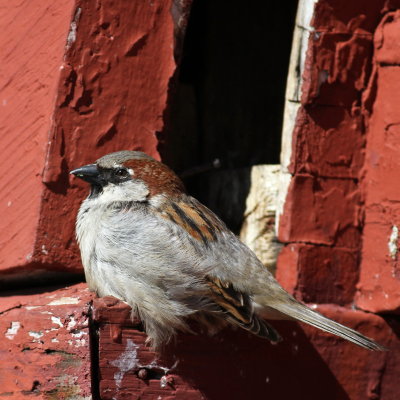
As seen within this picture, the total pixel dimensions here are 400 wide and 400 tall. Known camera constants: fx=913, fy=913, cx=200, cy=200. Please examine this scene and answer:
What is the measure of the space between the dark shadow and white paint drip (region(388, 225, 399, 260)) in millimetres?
405

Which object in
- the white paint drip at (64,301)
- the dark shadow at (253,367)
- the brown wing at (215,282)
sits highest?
the brown wing at (215,282)

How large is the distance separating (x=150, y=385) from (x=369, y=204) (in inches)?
41.8

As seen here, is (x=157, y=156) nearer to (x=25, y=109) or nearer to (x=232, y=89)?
(x=25, y=109)

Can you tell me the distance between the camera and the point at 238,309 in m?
2.66

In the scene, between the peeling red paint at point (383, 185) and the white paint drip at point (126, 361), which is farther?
the peeling red paint at point (383, 185)

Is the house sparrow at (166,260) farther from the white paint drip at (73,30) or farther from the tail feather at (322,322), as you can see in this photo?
the white paint drip at (73,30)

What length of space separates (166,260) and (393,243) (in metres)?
0.80

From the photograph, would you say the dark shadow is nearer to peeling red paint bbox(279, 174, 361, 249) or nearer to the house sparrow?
the house sparrow

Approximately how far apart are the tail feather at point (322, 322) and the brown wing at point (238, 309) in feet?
0.49

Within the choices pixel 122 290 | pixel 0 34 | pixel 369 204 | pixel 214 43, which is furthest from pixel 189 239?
pixel 214 43

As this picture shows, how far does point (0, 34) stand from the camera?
10.2 ft

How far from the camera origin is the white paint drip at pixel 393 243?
3.00 m

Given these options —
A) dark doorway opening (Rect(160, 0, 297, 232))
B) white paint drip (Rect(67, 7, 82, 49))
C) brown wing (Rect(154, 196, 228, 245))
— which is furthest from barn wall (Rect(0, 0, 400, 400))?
dark doorway opening (Rect(160, 0, 297, 232))

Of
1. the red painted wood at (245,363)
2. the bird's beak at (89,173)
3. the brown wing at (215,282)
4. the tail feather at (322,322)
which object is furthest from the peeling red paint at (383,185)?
the bird's beak at (89,173)
